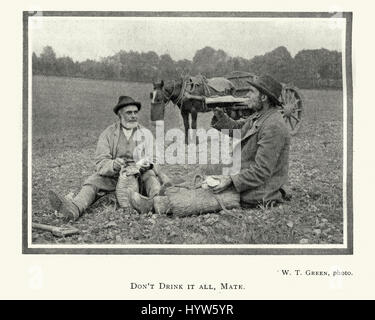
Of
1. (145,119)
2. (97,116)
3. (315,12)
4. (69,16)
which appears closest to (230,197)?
(145,119)

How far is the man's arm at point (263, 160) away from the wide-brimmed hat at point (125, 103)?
1560mm

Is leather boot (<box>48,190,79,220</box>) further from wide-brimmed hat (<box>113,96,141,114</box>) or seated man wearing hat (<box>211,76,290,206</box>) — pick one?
seated man wearing hat (<box>211,76,290,206</box>)

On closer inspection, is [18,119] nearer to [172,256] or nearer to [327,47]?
[172,256]

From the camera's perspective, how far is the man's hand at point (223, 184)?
7148 millimetres

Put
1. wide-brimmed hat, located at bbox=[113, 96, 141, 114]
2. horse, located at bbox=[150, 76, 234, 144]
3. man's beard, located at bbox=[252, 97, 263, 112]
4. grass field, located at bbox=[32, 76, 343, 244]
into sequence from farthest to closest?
horse, located at bbox=[150, 76, 234, 144]
wide-brimmed hat, located at bbox=[113, 96, 141, 114]
man's beard, located at bbox=[252, 97, 263, 112]
grass field, located at bbox=[32, 76, 343, 244]

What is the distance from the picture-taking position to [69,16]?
24.0 ft

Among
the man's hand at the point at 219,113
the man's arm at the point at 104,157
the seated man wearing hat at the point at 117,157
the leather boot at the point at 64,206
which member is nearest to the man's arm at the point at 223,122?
the man's hand at the point at 219,113

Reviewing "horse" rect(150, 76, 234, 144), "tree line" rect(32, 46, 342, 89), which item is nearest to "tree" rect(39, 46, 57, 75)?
"tree line" rect(32, 46, 342, 89)

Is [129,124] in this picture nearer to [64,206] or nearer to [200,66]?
[200,66]

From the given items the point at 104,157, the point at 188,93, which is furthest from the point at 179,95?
the point at 104,157

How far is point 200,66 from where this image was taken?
7.43 metres

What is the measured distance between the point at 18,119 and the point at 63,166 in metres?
0.83

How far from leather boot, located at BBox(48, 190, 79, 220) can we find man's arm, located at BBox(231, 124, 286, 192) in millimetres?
2042

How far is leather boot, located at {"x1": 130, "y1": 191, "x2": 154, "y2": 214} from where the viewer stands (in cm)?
717
